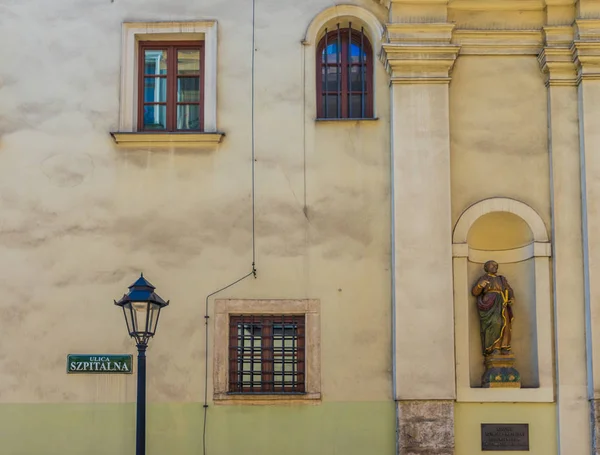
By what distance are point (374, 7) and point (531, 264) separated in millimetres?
4334

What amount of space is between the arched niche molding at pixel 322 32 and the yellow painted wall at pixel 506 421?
14.3 feet

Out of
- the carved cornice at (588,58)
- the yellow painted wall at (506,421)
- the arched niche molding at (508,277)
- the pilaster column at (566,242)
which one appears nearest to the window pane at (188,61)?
the arched niche molding at (508,277)

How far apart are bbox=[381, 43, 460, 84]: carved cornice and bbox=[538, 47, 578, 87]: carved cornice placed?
4.20ft

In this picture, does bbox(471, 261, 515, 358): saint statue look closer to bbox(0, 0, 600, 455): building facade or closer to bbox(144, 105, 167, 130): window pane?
bbox(0, 0, 600, 455): building facade

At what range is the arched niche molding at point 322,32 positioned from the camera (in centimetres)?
1510

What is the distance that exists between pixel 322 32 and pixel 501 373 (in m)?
5.51

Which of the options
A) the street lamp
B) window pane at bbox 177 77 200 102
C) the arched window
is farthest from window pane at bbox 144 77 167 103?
the street lamp

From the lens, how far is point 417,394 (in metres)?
14.2

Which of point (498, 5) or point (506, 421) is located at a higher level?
point (498, 5)

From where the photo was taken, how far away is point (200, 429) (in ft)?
47.2

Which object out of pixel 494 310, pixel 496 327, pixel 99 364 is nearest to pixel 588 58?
pixel 494 310

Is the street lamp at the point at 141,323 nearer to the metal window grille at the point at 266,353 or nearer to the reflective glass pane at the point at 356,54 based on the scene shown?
the metal window grille at the point at 266,353

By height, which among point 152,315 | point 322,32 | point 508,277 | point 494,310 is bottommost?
point 152,315

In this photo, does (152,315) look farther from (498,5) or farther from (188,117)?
(498,5)
